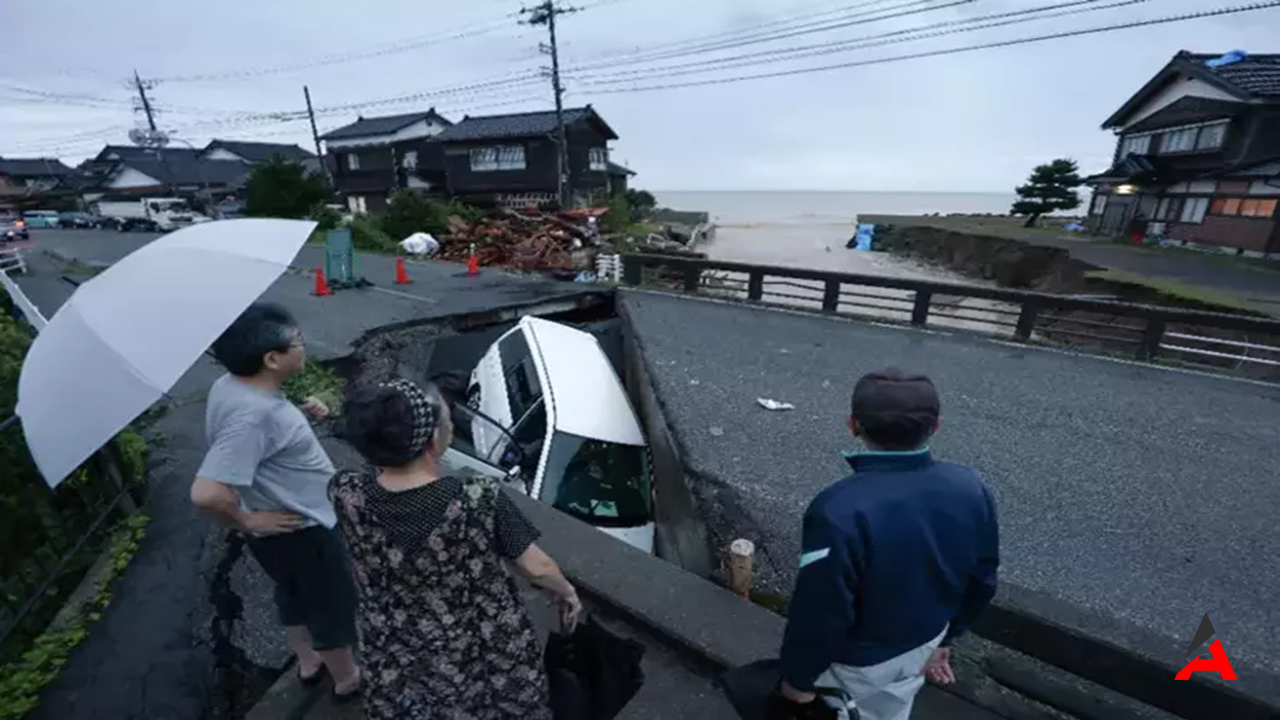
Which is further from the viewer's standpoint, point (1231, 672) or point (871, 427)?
point (1231, 672)

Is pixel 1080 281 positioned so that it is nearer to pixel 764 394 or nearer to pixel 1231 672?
pixel 764 394

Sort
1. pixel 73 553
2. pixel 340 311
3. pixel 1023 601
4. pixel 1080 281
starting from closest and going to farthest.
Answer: pixel 1023 601 < pixel 73 553 < pixel 340 311 < pixel 1080 281

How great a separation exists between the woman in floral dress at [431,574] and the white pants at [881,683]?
37.0 inches

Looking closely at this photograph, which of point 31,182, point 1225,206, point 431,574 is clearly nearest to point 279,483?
point 431,574

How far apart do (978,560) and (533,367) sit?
481 cm

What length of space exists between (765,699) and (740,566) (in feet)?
3.95

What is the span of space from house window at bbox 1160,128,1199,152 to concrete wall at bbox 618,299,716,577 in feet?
108

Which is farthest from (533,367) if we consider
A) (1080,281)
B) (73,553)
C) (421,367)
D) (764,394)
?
(1080,281)

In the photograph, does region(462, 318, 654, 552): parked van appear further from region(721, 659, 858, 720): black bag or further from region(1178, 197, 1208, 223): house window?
region(1178, 197, 1208, 223): house window

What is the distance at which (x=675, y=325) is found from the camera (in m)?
10.0

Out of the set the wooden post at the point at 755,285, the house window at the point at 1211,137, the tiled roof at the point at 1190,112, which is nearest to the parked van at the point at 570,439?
the wooden post at the point at 755,285

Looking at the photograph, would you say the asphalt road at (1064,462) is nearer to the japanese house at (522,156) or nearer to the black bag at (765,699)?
the black bag at (765,699)

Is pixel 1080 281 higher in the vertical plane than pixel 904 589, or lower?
lower

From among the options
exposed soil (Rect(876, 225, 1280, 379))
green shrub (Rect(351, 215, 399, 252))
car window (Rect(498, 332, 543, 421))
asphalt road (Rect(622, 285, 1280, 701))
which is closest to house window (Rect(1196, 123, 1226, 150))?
exposed soil (Rect(876, 225, 1280, 379))
